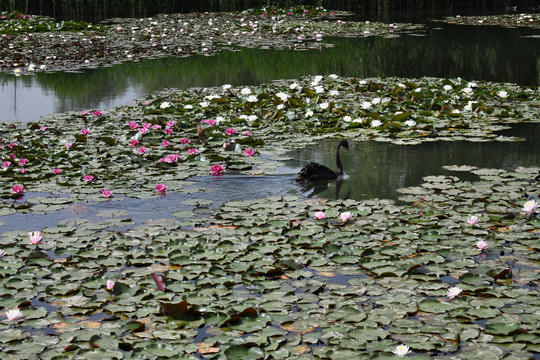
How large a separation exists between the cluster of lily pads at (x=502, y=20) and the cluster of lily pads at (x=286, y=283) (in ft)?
58.4

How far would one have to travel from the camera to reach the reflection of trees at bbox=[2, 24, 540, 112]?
1199 centimetres

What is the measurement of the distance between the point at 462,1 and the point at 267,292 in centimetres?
2730

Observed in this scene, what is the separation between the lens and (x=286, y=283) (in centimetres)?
389

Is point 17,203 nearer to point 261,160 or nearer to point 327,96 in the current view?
point 261,160

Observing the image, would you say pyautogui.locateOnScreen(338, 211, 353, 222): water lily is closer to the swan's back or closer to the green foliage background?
the swan's back

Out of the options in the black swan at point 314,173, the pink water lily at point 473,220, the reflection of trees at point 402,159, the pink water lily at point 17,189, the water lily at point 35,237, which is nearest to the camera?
the water lily at point 35,237

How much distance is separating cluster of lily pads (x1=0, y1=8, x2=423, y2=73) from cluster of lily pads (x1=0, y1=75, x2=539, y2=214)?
6022 mm

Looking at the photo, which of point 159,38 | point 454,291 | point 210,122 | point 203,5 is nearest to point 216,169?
point 210,122

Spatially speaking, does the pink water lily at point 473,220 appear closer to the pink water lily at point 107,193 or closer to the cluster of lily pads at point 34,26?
the pink water lily at point 107,193

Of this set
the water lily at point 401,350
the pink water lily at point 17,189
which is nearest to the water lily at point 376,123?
the pink water lily at point 17,189

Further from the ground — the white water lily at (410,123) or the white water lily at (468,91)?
the white water lily at (468,91)

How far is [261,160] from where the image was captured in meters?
6.74

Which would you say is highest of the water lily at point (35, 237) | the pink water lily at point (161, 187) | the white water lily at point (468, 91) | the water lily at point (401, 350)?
the white water lily at point (468, 91)

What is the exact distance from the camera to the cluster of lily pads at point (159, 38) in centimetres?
1598
